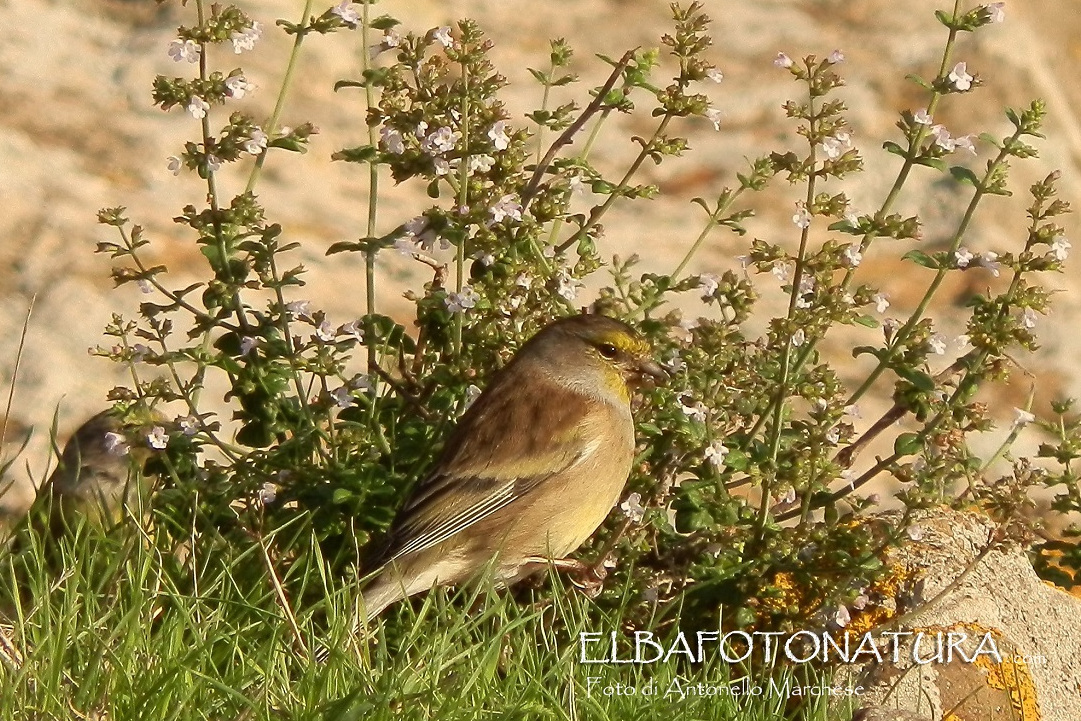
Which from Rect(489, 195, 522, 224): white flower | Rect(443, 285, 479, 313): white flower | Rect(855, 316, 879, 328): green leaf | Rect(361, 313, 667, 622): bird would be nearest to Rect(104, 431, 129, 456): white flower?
Rect(361, 313, 667, 622): bird

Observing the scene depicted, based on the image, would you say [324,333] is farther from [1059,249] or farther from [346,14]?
[1059,249]

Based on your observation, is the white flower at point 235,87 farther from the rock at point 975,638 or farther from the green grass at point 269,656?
the rock at point 975,638

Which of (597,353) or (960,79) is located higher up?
(960,79)

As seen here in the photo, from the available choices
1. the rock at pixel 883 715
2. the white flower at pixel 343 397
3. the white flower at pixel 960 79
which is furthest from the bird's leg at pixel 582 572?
the white flower at pixel 960 79

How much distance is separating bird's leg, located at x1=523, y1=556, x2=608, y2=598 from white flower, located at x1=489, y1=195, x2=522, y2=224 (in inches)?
41.7

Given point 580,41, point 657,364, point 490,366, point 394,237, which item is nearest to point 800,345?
point 657,364

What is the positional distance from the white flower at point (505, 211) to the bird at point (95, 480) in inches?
51.4

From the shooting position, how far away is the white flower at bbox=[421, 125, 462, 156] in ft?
16.4

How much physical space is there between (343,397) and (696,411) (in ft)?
3.59

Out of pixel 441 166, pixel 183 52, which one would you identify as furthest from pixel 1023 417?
pixel 183 52

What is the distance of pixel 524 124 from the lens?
857 cm

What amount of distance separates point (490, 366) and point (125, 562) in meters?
1.41

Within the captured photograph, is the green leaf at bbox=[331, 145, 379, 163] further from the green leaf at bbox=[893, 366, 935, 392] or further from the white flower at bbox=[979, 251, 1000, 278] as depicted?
the white flower at bbox=[979, 251, 1000, 278]

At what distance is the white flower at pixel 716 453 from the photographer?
5039mm
